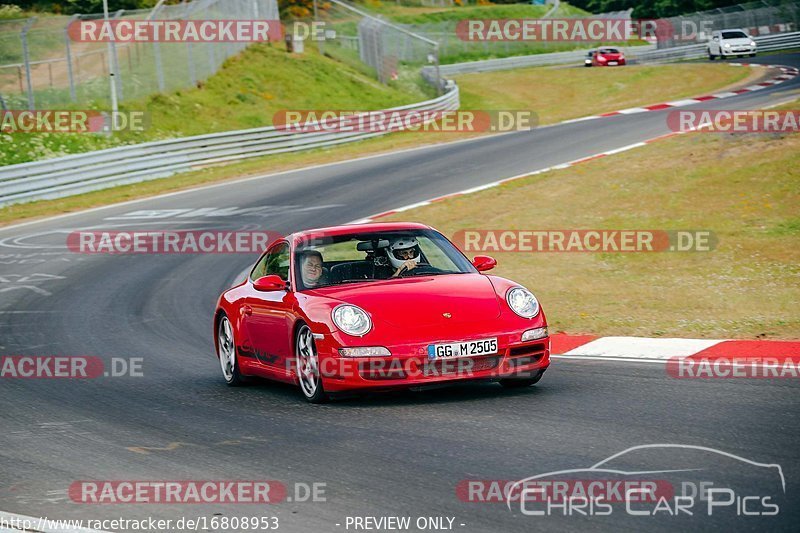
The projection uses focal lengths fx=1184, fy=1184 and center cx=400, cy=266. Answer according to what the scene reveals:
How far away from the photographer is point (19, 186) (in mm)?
26141

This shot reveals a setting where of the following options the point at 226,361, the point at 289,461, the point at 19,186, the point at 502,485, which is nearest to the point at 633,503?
the point at 502,485

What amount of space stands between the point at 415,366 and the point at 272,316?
5.83ft

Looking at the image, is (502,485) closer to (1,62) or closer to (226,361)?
(226,361)

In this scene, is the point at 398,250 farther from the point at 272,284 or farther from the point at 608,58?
the point at 608,58

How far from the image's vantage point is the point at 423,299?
8.64m

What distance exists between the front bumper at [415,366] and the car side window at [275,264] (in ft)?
5.04

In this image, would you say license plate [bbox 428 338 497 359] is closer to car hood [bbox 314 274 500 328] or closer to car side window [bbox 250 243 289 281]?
car hood [bbox 314 274 500 328]

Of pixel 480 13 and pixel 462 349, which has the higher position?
pixel 462 349

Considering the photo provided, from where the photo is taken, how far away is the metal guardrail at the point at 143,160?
26.4m

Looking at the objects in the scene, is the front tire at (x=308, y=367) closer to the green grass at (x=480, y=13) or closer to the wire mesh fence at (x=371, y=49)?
the wire mesh fence at (x=371, y=49)

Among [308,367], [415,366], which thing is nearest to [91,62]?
[308,367]

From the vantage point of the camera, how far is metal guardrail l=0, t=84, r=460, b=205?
1039 inches

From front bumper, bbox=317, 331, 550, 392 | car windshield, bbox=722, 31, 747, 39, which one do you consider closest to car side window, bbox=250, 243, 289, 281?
front bumper, bbox=317, 331, 550, 392

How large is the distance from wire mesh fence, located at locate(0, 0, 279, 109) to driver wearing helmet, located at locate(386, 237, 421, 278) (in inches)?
926
